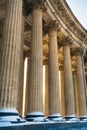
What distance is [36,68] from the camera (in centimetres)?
2184

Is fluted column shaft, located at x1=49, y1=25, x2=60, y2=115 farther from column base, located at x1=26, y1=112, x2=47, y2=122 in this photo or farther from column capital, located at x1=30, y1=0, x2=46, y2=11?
column base, located at x1=26, y1=112, x2=47, y2=122

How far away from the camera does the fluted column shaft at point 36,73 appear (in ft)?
68.1

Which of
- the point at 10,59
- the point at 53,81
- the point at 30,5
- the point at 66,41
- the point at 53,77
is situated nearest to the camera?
the point at 10,59

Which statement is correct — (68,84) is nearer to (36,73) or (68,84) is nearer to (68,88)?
(68,88)

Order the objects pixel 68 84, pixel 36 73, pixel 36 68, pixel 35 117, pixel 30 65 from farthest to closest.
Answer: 1. pixel 68 84
2. pixel 30 65
3. pixel 36 68
4. pixel 36 73
5. pixel 35 117

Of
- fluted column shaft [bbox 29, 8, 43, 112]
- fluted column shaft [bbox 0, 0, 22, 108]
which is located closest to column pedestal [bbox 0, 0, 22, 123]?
fluted column shaft [bbox 0, 0, 22, 108]

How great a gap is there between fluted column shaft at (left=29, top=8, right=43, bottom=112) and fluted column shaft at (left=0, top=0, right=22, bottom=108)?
456cm

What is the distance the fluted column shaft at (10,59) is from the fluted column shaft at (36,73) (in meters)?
4.56

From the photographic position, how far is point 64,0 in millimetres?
34281

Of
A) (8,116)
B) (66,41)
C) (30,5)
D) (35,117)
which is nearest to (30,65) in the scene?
(35,117)

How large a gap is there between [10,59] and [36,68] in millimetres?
5684

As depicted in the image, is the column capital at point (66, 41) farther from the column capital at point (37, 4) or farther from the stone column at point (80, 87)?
the column capital at point (37, 4)

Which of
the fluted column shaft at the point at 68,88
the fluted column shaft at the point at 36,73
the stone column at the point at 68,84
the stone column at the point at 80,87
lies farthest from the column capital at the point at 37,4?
the stone column at the point at 80,87

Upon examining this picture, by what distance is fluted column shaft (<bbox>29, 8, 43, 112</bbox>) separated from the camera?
20766mm
